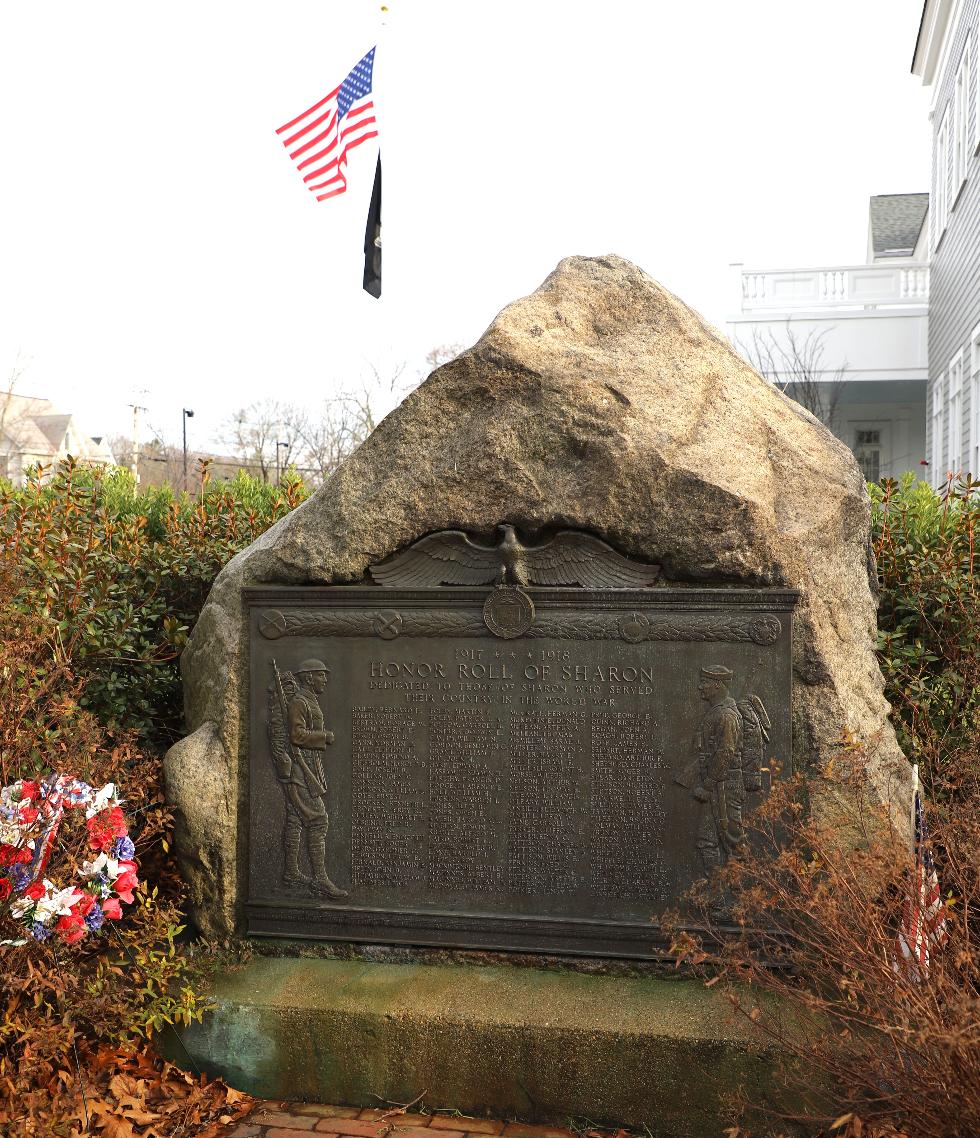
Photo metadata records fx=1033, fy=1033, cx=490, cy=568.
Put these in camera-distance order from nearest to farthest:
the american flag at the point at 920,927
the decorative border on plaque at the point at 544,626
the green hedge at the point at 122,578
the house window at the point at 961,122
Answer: the american flag at the point at 920,927 < the decorative border on plaque at the point at 544,626 < the green hedge at the point at 122,578 < the house window at the point at 961,122

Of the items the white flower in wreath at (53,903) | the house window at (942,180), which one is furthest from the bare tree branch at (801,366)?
the white flower in wreath at (53,903)

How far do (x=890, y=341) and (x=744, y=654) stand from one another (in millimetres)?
14314

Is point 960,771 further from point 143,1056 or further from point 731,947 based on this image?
point 143,1056

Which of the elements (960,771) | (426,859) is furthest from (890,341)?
(426,859)

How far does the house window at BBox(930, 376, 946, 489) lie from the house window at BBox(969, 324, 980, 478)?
2.58 metres

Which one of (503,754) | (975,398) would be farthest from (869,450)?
(503,754)

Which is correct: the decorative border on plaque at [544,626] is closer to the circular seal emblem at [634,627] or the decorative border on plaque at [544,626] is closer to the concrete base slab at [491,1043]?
the circular seal emblem at [634,627]

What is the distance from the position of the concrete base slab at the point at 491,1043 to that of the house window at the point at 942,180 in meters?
13.7

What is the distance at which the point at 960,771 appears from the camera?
3.93 m

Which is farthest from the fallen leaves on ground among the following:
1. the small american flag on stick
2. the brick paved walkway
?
the small american flag on stick

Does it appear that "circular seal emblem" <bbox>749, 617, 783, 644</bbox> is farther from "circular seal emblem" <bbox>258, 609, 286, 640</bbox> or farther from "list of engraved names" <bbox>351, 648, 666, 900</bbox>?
"circular seal emblem" <bbox>258, 609, 286, 640</bbox>

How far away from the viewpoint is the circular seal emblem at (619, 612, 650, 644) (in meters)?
3.61

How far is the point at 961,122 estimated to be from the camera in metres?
13.0

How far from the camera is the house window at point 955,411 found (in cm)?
1293
